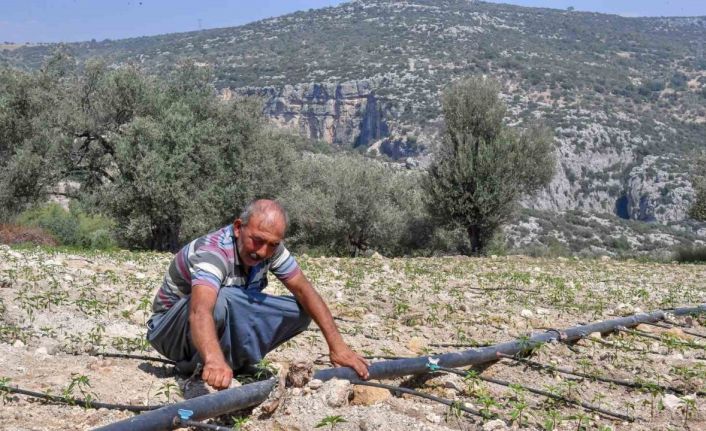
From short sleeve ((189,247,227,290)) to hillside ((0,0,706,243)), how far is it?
62463 millimetres

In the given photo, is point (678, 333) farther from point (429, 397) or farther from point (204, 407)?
point (204, 407)

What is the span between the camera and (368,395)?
4.68 m

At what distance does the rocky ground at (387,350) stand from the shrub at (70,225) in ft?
40.4

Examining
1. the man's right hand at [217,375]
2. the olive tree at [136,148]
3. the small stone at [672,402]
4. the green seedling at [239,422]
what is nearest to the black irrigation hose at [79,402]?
the man's right hand at [217,375]

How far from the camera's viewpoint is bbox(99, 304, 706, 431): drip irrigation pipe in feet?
11.6

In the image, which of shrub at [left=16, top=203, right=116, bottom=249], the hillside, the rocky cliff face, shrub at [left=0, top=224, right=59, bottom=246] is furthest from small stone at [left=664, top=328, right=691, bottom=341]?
the rocky cliff face

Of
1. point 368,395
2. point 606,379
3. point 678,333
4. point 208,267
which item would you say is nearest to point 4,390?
point 208,267

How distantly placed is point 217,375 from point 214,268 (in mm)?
680

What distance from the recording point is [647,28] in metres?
122

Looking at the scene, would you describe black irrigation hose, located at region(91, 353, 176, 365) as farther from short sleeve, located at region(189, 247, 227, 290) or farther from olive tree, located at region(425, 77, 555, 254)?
olive tree, located at region(425, 77, 555, 254)

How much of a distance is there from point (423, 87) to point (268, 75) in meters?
22.6

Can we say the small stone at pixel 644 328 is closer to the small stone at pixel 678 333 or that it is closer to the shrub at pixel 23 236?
the small stone at pixel 678 333

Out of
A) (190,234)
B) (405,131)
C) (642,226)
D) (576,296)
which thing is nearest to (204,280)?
(576,296)

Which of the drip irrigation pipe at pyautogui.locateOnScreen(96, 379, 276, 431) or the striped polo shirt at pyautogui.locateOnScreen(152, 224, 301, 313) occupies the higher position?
the striped polo shirt at pyautogui.locateOnScreen(152, 224, 301, 313)
